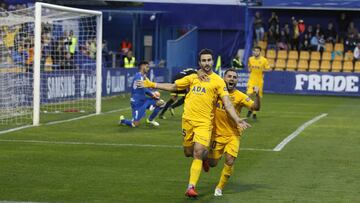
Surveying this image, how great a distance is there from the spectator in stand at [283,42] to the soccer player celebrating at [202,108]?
32206 mm

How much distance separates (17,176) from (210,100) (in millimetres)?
3473

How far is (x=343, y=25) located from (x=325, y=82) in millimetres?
5664

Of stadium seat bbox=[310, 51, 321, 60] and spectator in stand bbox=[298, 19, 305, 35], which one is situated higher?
spectator in stand bbox=[298, 19, 305, 35]

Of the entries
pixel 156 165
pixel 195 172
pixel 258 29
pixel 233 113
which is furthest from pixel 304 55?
pixel 195 172

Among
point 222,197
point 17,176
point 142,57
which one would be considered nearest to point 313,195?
point 222,197

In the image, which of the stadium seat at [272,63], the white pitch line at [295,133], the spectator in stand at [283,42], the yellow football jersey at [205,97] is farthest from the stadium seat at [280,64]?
the yellow football jersey at [205,97]

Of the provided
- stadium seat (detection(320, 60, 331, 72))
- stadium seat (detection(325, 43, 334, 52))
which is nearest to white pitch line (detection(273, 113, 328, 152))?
stadium seat (detection(320, 60, 331, 72))

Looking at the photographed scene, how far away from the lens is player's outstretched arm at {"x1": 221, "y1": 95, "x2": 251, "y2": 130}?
11679 mm

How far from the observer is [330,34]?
145 feet

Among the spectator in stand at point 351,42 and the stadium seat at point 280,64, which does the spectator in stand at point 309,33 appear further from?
the stadium seat at point 280,64

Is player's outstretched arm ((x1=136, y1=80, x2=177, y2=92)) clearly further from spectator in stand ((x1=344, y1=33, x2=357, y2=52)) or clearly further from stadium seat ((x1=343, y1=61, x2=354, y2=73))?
spectator in stand ((x1=344, y1=33, x2=357, y2=52))

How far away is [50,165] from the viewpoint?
14680 mm

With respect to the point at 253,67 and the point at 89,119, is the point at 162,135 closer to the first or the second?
the point at 89,119

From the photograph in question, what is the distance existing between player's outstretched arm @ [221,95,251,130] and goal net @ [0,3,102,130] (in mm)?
10496
